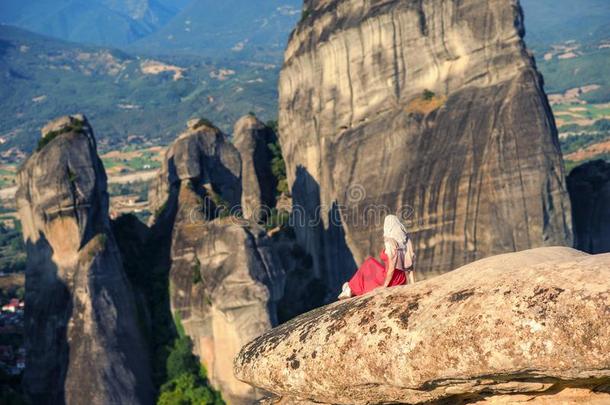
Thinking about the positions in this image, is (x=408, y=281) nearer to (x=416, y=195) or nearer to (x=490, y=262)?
(x=490, y=262)

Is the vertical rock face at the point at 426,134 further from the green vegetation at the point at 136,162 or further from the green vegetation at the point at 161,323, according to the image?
the green vegetation at the point at 136,162

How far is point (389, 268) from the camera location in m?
11.5

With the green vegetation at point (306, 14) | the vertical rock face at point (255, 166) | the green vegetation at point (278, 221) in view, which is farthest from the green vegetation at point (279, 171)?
the green vegetation at point (306, 14)

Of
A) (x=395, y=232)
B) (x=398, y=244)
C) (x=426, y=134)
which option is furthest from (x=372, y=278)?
(x=426, y=134)

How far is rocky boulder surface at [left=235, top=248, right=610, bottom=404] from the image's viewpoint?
8336 millimetres

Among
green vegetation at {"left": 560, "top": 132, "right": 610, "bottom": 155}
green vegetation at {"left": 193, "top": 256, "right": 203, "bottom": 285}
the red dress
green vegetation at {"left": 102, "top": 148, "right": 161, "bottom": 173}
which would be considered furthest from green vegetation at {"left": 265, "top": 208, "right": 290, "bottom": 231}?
green vegetation at {"left": 102, "top": 148, "right": 161, "bottom": 173}

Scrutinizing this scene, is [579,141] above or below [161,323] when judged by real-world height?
above

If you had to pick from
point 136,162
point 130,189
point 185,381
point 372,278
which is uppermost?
point 136,162

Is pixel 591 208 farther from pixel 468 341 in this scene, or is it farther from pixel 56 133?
pixel 468 341

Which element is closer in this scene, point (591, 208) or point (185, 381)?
point (185, 381)

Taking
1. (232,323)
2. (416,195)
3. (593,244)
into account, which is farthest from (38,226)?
(593,244)

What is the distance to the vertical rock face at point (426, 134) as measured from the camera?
1256 inches

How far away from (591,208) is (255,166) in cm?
1830

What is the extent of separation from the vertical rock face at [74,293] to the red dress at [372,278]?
55.1 ft
